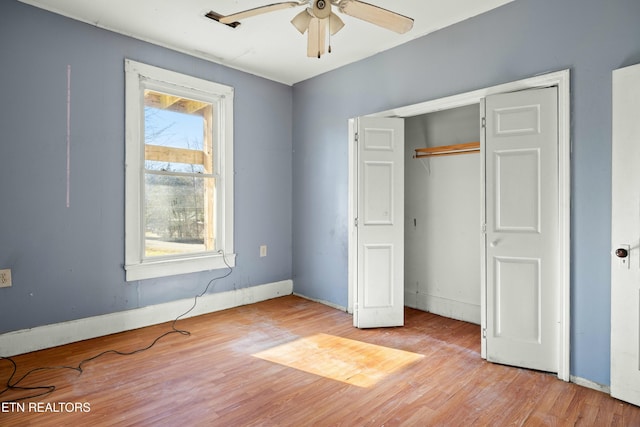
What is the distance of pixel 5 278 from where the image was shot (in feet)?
9.24

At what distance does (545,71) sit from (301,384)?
9.10 feet

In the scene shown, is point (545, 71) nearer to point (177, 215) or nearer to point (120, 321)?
point (177, 215)

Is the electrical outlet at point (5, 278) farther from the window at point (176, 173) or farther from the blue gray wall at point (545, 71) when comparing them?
the blue gray wall at point (545, 71)

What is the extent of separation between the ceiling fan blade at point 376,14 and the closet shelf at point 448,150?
1.73 metres

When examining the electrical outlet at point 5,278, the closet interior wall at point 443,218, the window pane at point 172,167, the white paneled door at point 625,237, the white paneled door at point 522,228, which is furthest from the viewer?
the closet interior wall at point 443,218

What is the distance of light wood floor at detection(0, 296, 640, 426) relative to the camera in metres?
2.09

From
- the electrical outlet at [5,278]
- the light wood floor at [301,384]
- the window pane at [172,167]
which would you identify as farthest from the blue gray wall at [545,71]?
the electrical outlet at [5,278]

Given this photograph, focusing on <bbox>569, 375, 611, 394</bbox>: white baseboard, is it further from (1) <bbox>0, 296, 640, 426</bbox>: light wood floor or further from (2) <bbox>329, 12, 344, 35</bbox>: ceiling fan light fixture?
(2) <bbox>329, 12, 344, 35</bbox>: ceiling fan light fixture

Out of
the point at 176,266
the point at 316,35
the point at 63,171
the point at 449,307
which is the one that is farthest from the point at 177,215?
the point at 449,307

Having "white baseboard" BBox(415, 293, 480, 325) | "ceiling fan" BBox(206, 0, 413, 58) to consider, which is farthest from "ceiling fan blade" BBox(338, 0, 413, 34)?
"white baseboard" BBox(415, 293, 480, 325)

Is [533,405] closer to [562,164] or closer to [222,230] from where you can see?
[562,164]

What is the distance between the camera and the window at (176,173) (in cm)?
347

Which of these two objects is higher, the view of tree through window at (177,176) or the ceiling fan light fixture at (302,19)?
the ceiling fan light fixture at (302,19)

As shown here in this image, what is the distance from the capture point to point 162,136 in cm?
371
